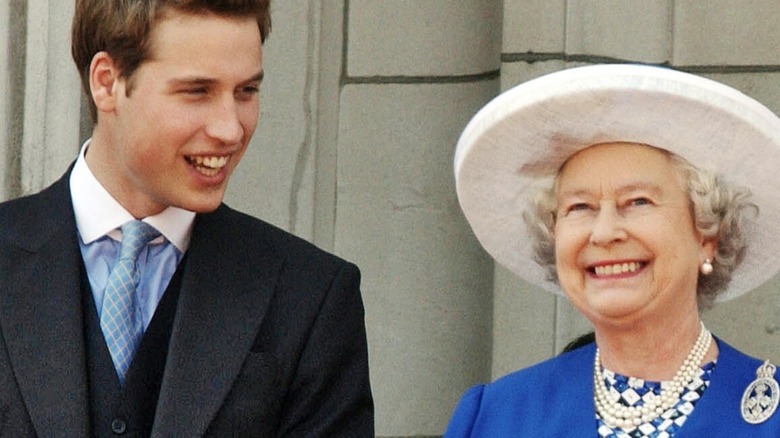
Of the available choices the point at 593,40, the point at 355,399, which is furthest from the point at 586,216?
the point at 593,40

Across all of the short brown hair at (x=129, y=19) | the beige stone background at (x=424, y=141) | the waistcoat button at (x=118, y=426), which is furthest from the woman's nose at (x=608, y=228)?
the beige stone background at (x=424, y=141)

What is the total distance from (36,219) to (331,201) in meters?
1.45

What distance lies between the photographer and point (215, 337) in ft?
12.7

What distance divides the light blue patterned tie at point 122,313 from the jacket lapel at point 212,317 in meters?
0.07

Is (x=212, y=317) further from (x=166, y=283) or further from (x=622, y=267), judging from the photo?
(x=622, y=267)

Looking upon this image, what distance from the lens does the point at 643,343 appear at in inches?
142

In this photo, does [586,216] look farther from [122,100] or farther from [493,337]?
[493,337]

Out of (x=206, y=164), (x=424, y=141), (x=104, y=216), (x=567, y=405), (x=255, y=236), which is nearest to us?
(x=567, y=405)

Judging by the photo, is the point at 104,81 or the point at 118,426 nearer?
the point at 118,426

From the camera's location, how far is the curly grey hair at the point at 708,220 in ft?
11.7

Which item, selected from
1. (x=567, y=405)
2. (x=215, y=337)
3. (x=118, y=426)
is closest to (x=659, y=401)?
(x=567, y=405)

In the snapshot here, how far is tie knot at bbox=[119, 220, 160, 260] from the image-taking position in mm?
3859

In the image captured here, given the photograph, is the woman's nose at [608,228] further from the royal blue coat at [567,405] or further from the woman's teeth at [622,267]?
the royal blue coat at [567,405]

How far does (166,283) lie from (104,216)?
171mm
